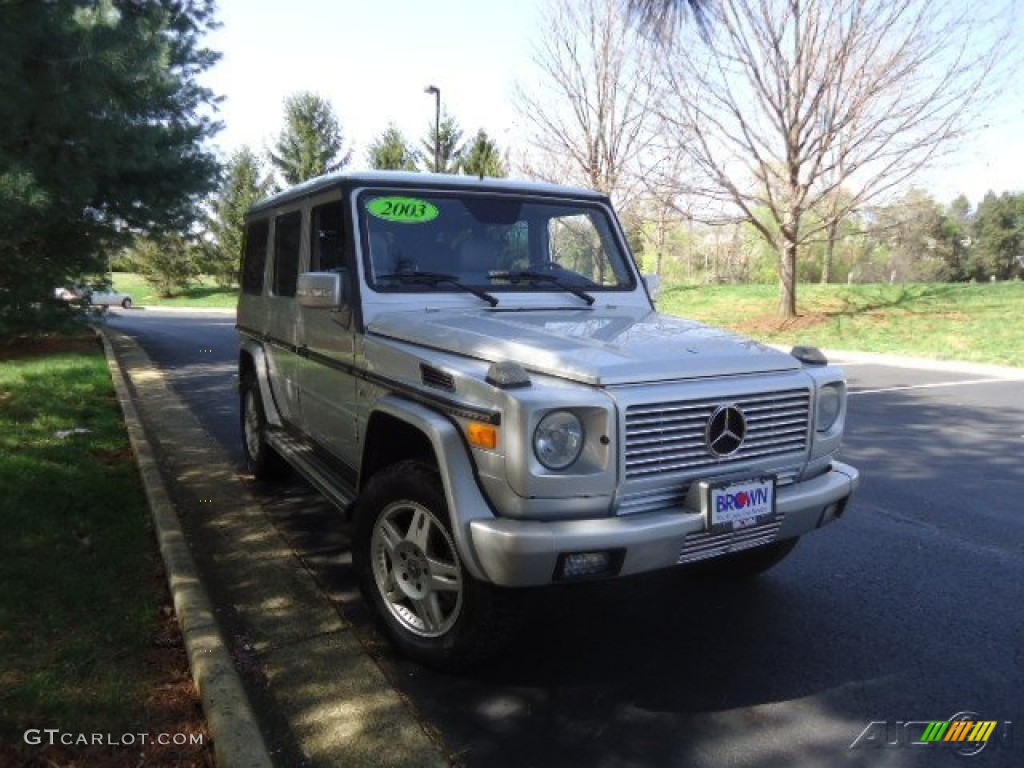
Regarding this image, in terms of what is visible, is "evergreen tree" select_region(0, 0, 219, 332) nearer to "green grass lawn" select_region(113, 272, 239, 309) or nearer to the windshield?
the windshield

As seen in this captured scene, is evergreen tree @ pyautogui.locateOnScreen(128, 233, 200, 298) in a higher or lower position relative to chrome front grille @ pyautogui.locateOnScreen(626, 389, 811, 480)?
higher

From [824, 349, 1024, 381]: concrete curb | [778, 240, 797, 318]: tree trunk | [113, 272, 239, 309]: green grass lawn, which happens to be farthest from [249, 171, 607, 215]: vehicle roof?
[113, 272, 239, 309]: green grass lawn

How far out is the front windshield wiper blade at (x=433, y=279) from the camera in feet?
12.7

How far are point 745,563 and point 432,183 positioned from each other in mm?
2659

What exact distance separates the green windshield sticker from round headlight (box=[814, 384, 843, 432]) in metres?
2.16

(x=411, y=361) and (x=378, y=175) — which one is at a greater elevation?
(x=378, y=175)

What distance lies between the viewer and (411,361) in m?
3.24

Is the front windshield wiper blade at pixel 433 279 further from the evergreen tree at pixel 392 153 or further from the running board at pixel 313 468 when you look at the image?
the evergreen tree at pixel 392 153

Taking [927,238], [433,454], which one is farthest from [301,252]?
[927,238]

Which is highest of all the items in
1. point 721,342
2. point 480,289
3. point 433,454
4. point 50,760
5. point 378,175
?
point 378,175

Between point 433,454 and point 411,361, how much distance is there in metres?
0.42

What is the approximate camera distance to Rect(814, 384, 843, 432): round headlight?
340cm

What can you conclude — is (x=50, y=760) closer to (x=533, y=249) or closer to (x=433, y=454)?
(x=433, y=454)

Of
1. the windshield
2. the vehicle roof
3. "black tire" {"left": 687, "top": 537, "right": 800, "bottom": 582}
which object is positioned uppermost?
the vehicle roof
